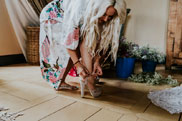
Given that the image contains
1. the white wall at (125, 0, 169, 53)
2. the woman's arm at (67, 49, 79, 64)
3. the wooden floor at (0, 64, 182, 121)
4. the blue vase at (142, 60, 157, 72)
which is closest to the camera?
the wooden floor at (0, 64, 182, 121)

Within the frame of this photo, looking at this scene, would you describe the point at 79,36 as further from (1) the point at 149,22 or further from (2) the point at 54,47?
(1) the point at 149,22

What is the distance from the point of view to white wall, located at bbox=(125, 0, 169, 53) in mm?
2098

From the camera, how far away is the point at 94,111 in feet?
2.60

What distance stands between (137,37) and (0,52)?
1.59 meters

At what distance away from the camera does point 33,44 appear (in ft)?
6.05

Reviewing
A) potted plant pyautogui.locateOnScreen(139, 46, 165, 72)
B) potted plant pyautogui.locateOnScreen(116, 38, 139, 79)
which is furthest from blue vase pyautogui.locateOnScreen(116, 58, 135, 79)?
potted plant pyautogui.locateOnScreen(139, 46, 165, 72)

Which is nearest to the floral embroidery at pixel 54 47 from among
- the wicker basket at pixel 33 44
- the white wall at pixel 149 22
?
the wicker basket at pixel 33 44

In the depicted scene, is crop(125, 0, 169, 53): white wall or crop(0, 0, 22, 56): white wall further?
crop(125, 0, 169, 53): white wall

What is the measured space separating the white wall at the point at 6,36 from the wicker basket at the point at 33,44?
151 millimetres

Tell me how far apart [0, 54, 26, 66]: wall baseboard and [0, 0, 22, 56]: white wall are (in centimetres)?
4

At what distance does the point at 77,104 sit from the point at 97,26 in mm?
399

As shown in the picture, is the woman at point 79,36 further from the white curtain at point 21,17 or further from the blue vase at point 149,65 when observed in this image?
the white curtain at point 21,17

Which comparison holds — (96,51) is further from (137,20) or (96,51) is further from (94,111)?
(137,20)

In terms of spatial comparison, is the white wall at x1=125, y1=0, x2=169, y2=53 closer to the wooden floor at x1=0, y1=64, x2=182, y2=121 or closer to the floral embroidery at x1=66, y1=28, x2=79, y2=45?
the wooden floor at x1=0, y1=64, x2=182, y2=121
